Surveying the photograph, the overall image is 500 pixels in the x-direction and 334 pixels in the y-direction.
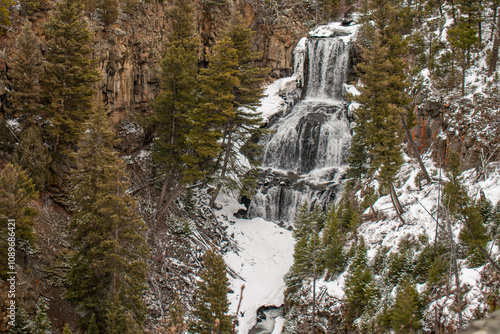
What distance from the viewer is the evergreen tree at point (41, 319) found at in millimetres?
13123

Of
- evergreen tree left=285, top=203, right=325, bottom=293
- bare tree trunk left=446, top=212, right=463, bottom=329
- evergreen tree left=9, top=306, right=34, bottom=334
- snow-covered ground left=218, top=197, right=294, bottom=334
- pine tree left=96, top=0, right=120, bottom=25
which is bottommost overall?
snow-covered ground left=218, top=197, right=294, bottom=334

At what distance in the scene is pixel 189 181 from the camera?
24312mm

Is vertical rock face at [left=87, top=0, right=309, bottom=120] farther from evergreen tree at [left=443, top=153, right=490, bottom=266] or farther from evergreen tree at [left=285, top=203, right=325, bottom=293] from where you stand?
evergreen tree at [left=443, top=153, right=490, bottom=266]

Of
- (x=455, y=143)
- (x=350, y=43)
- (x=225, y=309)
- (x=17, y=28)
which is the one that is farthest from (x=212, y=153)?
(x=350, y=43)

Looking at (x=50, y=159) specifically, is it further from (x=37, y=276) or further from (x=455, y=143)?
(x=455, y=143)

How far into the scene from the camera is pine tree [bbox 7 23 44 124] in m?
18.7

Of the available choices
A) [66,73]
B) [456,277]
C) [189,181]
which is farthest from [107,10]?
[456,277]

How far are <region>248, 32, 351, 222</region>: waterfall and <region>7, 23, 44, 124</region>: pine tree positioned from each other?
17763 millimetres

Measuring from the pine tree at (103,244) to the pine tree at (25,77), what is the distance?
264 inches

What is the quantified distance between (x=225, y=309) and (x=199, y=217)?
12.8 metres

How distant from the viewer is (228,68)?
2488cm

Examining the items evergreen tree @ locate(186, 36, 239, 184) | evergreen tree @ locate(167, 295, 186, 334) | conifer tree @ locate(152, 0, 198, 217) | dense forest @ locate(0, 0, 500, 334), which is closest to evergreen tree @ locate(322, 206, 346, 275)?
dense forest @ locate(0, 0, 500, 334)

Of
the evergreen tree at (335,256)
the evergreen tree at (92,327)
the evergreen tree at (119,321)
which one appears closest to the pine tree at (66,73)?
the evergreen tree at (92,327)

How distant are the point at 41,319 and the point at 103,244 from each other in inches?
142
